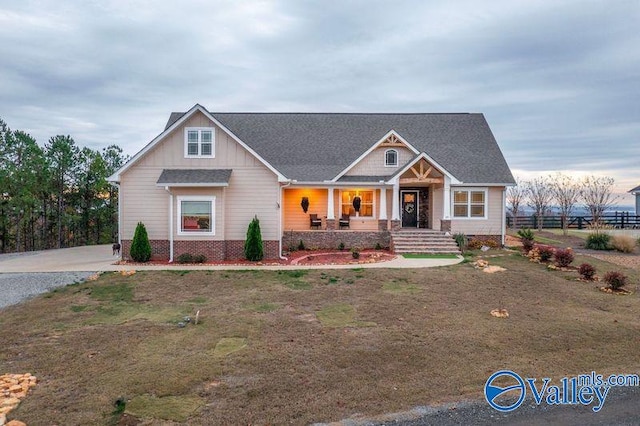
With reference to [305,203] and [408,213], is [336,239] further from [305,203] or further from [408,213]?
[408,213]

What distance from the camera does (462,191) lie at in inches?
830

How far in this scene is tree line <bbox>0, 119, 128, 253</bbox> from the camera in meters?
22.4

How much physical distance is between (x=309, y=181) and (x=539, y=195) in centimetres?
2470

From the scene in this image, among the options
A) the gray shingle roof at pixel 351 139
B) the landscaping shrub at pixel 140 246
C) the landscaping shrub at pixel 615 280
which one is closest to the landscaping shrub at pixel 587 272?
the landscaping shrub at pixel 615 280

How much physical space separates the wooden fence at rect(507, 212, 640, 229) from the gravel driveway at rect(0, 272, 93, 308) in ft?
111

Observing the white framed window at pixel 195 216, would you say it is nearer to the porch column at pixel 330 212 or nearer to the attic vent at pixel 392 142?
the porch column at pixel 330 212

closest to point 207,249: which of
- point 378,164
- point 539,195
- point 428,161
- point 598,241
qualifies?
point 378,164

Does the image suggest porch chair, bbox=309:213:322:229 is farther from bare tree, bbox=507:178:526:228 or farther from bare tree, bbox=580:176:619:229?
bare tree, bbox=580:176:619:229

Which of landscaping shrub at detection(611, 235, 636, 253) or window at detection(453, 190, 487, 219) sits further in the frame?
window at detection(453, 190, 487, 219)

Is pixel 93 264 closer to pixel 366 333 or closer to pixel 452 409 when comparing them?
pixel 366 333

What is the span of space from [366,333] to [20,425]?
224 inches

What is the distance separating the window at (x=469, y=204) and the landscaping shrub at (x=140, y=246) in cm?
1576

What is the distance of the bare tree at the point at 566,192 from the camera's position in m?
33.0

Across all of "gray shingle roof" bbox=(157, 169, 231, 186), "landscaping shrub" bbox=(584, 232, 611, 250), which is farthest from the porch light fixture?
"landscaping shrub" bbox=(584, 232, 611, 250)
